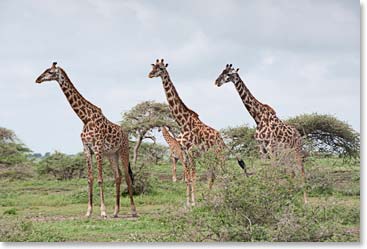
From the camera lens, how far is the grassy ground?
6172mm

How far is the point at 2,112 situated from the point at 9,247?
1784 mm

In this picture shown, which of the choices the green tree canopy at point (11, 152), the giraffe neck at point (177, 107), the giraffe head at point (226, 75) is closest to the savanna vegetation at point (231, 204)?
the giraffe neck at point (177, 107)

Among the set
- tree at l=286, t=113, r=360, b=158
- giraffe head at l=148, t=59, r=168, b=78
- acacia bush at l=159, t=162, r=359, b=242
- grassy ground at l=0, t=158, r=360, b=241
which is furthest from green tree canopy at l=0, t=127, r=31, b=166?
acacia bush at l=159, t=162, r=359, b=242

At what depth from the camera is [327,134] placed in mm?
9719

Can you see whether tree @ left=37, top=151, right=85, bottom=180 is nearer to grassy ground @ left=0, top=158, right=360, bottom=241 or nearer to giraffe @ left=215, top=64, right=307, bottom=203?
grassy ground @ left=0, top=158, right=360, bottom=241

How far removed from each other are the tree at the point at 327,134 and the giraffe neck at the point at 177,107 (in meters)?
1.46

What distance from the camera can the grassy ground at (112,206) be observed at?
6172mm

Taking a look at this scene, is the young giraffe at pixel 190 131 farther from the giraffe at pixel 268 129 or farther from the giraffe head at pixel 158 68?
the giraffe at pixel 268 129

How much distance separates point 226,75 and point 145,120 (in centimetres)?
469

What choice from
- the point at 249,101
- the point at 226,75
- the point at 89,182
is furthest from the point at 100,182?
the point at 249,101

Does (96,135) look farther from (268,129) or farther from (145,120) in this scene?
(145,120)

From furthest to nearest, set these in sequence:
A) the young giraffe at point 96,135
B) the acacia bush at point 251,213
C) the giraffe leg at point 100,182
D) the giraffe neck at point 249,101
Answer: the giraffe neck at point 249,101, the young giraffe at point 96,135, the giraffe leg at point 100,182, the acacia bush at point 251,213

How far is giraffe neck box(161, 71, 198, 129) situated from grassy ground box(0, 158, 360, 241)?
657 millimetres

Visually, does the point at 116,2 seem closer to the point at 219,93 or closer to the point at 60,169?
the point at 219,93
